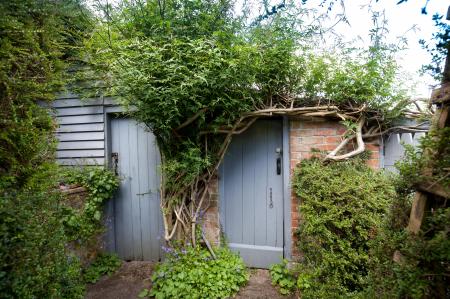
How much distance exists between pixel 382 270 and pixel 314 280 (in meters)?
1.23

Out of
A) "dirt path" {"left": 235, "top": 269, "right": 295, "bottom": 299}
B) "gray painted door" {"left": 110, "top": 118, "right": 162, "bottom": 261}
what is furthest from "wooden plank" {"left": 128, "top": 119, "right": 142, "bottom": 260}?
"dirt path" {"left": 235, "top": 269, "right": 295, "bottom": 299}

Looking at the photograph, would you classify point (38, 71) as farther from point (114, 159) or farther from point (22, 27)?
point (114, 159)

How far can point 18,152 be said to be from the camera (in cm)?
171

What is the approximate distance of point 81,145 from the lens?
3.82 meters

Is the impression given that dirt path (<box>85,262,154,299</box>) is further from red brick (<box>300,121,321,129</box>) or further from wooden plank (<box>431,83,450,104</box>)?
wooden plank (<box>431,83,450,104</box>)

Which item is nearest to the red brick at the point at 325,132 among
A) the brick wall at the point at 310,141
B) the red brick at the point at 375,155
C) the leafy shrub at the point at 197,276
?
the brick wall at the point at 310,141

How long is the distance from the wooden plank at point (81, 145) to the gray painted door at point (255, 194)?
1787mm

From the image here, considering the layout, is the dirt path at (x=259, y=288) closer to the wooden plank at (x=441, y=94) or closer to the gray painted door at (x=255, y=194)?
the gray painted door at (x=255, y=194)

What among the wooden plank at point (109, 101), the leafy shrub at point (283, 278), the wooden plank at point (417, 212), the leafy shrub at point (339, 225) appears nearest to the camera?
the wooden plank at point (417, 212)

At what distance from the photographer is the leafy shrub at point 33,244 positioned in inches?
53.4

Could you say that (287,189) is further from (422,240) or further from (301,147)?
(422,240)

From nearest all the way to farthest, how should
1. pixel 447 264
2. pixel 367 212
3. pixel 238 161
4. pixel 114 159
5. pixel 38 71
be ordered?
pixel 447 264, pixel 38 71, pixel 367 212, pixel 238 161, pixel 114 159

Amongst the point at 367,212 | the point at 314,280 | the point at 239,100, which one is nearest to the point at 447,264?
the point at 367,212

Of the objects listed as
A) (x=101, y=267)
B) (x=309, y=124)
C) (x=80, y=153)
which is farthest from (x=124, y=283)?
(x=309, y=124)
